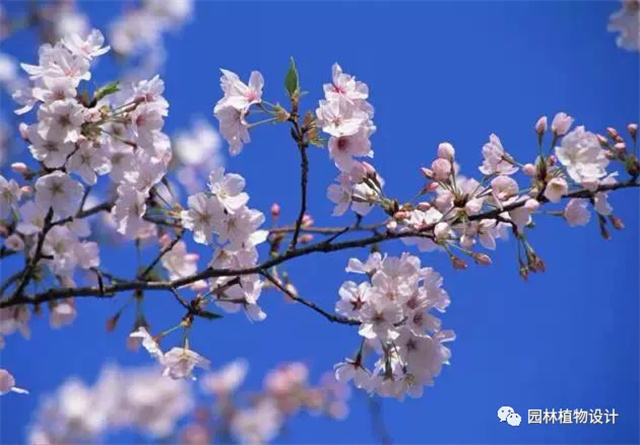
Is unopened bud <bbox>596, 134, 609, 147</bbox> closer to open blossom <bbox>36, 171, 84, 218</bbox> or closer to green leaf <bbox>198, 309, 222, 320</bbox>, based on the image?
green leaf <bbox>198, 309, 222, 320</bbox>

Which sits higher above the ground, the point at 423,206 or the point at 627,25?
the point at 627,25

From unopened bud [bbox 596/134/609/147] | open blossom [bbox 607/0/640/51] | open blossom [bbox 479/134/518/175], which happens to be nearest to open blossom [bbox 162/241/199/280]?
open blossom [bbox 479/134/518/175]

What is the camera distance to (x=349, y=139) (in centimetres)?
206

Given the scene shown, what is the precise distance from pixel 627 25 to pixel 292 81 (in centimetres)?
126

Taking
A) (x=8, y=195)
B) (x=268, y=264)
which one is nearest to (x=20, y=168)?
(x=8, y=195)

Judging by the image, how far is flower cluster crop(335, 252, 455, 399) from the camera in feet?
6.65

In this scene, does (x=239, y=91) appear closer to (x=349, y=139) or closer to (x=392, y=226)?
(x=349, y=139)

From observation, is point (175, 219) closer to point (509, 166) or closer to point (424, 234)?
point (424, 234)

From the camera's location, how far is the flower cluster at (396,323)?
203 cm

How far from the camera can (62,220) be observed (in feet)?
8.05

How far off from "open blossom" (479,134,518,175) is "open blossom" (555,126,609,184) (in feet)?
0.52

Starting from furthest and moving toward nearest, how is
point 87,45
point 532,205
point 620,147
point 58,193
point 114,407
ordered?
point 114,407, point 87,45, point 58,193, point 620,147, point 532,205

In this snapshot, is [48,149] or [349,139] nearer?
[349,139]

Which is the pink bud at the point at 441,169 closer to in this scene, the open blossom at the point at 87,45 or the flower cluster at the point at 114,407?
the open blossom at the point at 87,45
